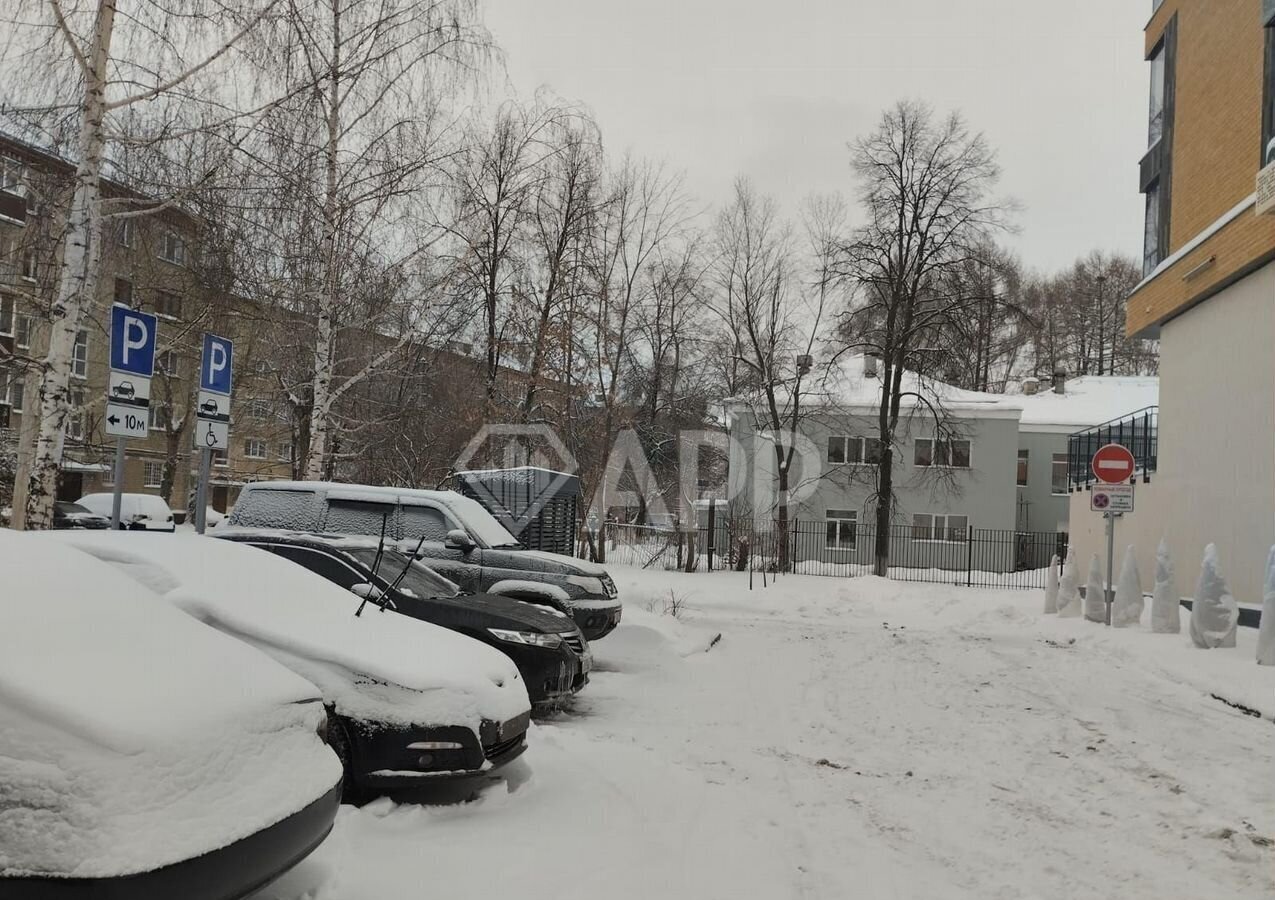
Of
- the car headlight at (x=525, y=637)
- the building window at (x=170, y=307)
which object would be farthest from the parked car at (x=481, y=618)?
the building window at (x=170, y=307)

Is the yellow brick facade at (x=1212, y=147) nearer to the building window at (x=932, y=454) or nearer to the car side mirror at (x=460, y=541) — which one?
the car side mirror at (x=460, y=541)

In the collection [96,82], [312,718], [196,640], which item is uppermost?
[96,82]

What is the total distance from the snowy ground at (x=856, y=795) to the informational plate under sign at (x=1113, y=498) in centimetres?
366

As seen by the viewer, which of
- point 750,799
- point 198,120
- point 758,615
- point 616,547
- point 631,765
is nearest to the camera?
point 750,799

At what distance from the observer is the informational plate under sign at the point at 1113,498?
14.4m

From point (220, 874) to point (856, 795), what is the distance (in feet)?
13.0

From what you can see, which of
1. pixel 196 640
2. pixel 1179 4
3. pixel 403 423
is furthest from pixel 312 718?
pixel 1179 4

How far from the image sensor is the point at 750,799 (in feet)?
17.6

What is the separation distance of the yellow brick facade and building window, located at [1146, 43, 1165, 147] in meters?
0.67

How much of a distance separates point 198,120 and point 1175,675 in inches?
509

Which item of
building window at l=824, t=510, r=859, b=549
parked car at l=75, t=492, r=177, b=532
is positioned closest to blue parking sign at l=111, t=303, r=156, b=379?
parked car at l=75, t=492, r=177, b=532

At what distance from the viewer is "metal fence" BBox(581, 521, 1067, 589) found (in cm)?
2623

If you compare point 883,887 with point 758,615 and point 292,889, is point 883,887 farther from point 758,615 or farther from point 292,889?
point 758,615

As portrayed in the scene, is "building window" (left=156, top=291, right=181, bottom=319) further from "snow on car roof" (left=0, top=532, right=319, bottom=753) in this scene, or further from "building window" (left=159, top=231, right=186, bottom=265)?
"snow on car roof" (left=0, top=532, right=319, bottom=753)
